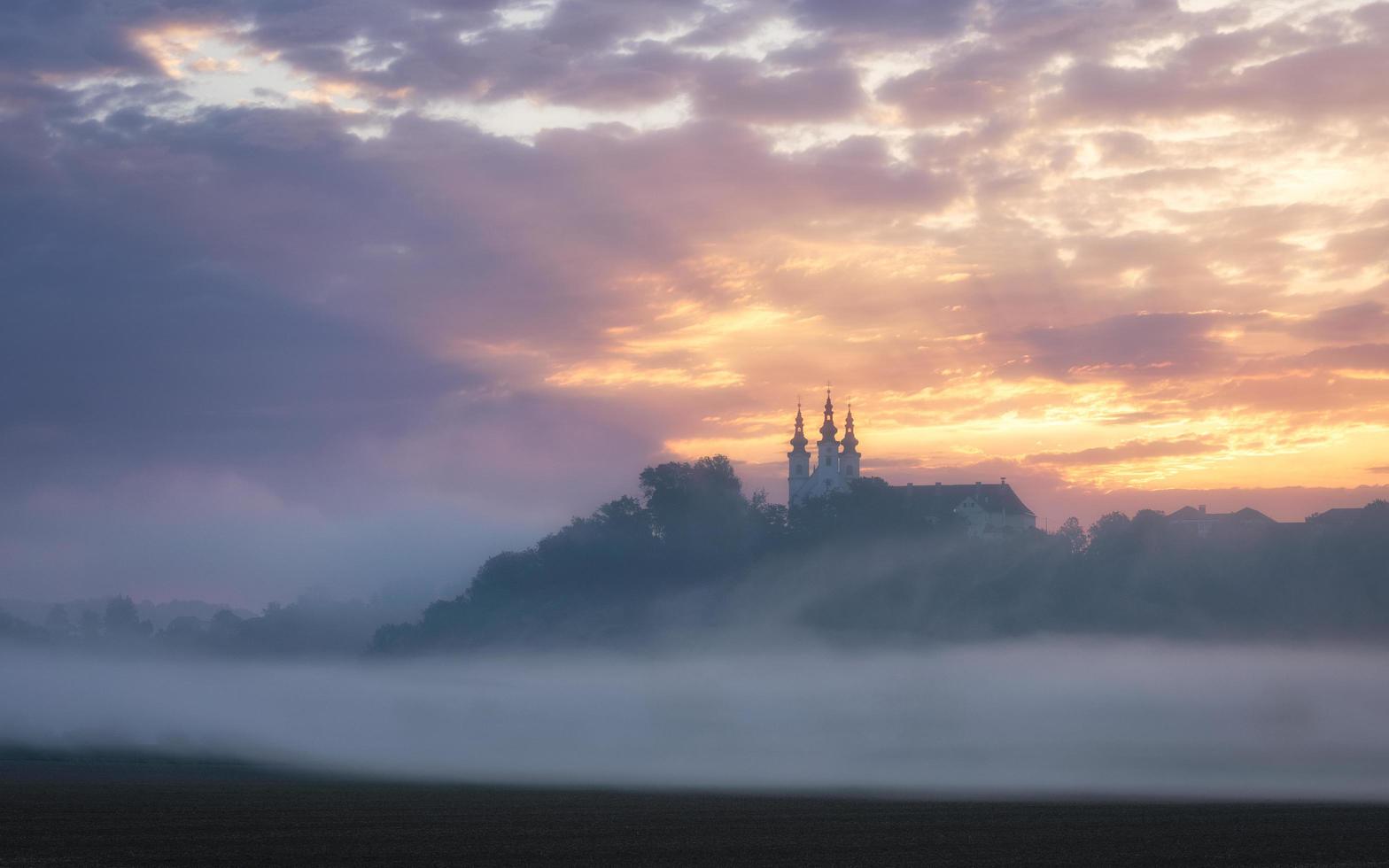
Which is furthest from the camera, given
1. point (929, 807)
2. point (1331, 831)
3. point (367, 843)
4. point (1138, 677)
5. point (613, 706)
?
point (613, 706)

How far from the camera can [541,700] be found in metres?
196

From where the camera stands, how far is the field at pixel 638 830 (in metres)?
47.7

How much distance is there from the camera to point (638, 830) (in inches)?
2203

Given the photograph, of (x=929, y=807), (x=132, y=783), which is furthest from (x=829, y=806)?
(x=132, y=783)

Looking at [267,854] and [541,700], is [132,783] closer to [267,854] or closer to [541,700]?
[267,854]

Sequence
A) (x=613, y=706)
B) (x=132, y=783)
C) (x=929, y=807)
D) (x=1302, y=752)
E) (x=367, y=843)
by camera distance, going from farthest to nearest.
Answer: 1. (x=613, y=706)
2. (x=1302, y=752)
3. (x=132, y=783)
4. (x=929, y=807)
5. (x=367, y=843)

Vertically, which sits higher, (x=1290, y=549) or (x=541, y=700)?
(x=1290, y=549)

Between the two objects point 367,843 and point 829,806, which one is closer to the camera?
point 367,843

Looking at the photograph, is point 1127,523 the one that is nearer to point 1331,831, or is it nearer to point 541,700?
point 541,700

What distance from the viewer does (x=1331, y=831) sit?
5503 centimetres

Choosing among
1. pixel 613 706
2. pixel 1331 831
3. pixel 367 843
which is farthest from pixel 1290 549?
pixel 367 843

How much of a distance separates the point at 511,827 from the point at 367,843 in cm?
698

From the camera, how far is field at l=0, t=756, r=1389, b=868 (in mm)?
47688

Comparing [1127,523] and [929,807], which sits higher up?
[1127,523]
